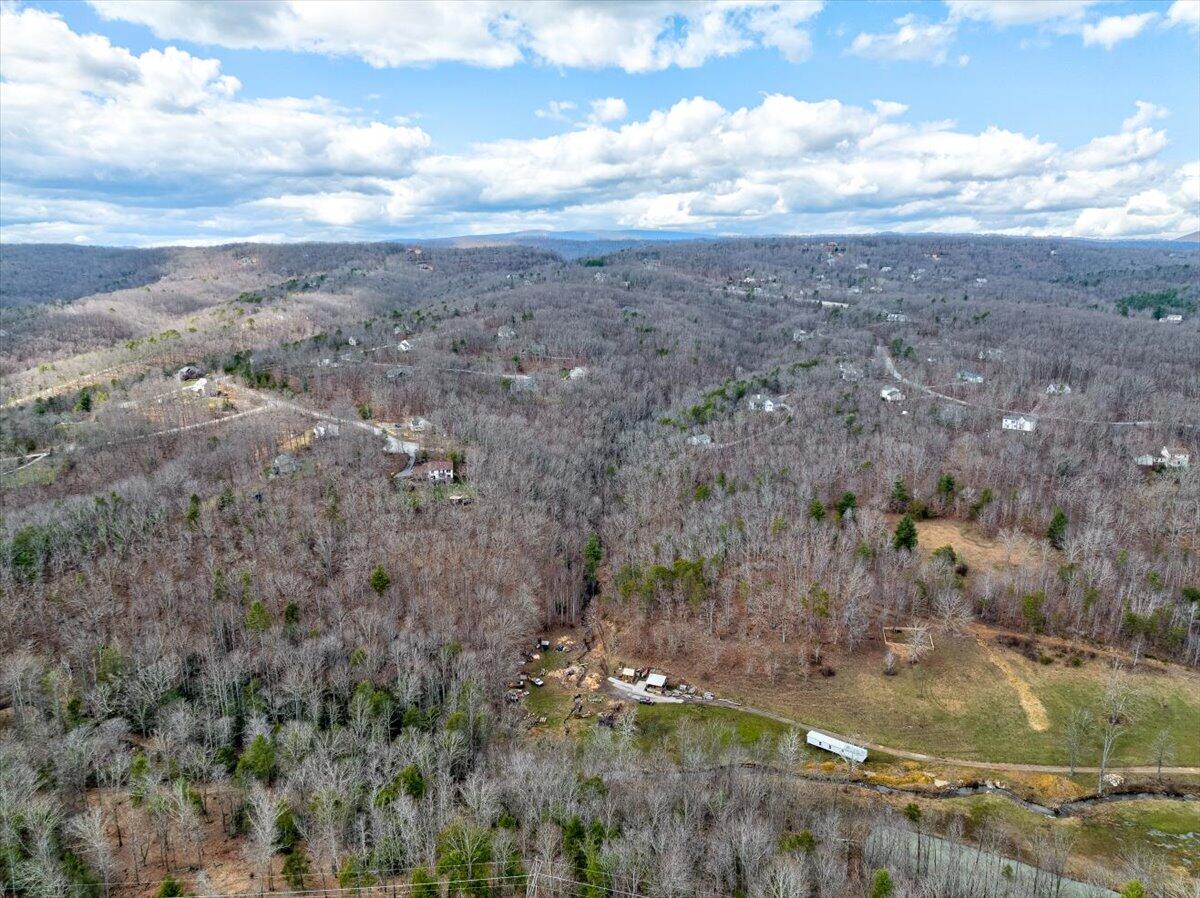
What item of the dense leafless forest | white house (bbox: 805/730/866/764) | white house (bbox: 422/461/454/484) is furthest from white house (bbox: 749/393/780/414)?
white house (bbox: 805/730/866/764)

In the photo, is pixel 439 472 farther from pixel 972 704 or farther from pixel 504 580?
pixel 972 704

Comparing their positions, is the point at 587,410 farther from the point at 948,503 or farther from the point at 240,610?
the point at 240,610

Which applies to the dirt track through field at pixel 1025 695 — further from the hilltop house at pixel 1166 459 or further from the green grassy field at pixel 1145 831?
the hilltop house at pixel 1166 459

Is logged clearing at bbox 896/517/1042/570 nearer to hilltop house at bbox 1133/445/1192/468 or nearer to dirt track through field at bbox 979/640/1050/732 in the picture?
dirt track through field at bbox 979/640/1050/732

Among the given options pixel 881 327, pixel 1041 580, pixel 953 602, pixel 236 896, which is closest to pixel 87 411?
pixel 236 896

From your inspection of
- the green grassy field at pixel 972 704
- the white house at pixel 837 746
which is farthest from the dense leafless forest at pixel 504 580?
the green grassy field at pixel 972 704

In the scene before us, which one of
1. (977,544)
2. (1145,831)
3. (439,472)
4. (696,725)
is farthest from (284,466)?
(1145,831)

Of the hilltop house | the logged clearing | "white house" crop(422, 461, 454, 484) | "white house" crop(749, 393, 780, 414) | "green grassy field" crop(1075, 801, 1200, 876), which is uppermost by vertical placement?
"white house" crop(749, 393, 780, 414)
